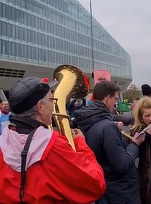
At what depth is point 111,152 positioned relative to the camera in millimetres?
2604

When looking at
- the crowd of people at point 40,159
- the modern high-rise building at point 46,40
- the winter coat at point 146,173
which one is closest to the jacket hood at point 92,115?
the winter coat at point 146,173

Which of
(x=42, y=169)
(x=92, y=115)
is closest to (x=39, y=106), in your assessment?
(x=42, y=169)

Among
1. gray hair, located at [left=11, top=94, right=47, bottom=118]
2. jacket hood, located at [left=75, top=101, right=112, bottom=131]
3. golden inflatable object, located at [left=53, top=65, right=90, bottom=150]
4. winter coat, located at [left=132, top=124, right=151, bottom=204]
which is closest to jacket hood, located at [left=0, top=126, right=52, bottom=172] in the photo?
gray hair, located at [left=11, top=94, right=47, bottom=118]

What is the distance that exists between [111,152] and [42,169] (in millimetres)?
1028

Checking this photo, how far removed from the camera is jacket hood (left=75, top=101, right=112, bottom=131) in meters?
2.83

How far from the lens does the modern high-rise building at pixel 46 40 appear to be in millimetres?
52438

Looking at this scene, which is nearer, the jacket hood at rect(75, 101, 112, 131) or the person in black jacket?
the person in black jacket

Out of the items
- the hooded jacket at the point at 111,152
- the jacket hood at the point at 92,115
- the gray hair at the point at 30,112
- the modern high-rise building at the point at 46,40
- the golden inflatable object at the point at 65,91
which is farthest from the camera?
the modern high-rise building at the point at 46,40

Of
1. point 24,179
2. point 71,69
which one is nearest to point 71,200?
point 24,179

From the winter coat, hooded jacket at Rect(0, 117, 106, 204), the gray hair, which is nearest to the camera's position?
hooded jacket at Rect(0, 117, 106, 204)

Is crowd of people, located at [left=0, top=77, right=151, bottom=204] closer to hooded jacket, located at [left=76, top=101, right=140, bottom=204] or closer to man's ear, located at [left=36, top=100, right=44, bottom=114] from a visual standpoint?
man's ear, located at [left=36, top=100, right=44, bottom=114]

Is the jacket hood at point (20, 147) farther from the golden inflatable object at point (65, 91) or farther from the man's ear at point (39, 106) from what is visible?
the golden inflatable object at point (65, 91)

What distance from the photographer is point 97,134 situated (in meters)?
2.75

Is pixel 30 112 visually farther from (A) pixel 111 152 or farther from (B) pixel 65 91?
(A) pixel 111 152
